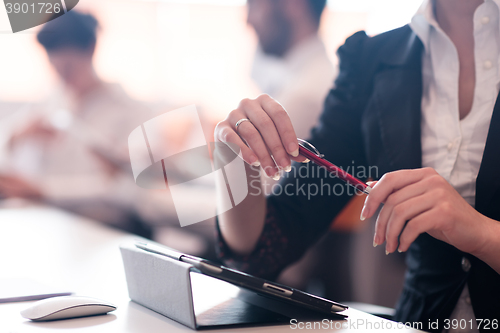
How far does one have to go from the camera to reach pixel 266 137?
17.1 inches

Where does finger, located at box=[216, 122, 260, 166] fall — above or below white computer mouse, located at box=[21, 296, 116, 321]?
above

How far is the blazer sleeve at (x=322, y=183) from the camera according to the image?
67cm

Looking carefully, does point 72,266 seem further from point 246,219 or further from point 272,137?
point 272,137

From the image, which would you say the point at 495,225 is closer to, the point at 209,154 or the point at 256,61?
the point at 209,154

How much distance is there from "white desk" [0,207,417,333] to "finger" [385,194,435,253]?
0.28ft

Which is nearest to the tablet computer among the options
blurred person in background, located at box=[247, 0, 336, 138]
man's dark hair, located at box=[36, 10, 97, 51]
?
blurred person in background, located at box=[247, 0, 336, 138]

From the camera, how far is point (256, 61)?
1.73 m

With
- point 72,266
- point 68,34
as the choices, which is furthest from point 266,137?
point 68,34

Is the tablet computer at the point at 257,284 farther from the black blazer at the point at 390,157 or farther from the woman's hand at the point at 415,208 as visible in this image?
the black blazer at the point at 390,157

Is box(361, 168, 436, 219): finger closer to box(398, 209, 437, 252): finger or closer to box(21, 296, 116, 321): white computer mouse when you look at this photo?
box(398, 209, 437, 252): finger

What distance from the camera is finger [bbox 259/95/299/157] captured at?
420 millimetres

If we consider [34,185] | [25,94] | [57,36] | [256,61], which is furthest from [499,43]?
[25,94]

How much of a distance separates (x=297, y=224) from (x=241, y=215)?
159mm

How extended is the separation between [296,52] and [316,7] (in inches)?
7.4
